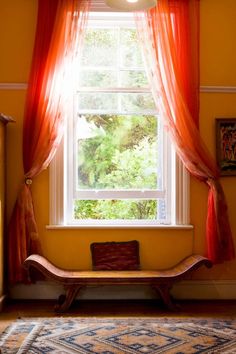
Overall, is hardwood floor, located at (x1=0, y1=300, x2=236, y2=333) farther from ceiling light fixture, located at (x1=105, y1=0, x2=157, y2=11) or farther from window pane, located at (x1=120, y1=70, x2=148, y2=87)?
ceiling light fixture, located at (x1=105, y1=0, x2=157, y2=11)

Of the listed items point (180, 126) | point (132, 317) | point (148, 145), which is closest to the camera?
point (132, 317)

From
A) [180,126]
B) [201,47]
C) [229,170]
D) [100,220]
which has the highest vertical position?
[201,47]

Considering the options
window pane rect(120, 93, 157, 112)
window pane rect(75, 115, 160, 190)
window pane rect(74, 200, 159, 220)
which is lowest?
window pane rect(74, 200, 159, 220)

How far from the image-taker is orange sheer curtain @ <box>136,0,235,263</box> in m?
4.95

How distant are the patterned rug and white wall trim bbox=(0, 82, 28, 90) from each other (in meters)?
2.28

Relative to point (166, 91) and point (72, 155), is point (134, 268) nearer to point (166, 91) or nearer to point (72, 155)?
point (72, 155)

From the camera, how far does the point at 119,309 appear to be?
4723mm

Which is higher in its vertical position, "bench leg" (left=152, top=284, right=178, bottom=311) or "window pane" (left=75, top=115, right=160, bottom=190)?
"window pane" (left=75, top=115, right=160, bottom=190)

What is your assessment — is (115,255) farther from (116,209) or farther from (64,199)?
(64,199)

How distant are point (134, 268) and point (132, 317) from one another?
2.13 ft

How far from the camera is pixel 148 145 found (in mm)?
5312

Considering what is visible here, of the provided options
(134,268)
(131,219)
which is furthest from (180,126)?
(134,268)

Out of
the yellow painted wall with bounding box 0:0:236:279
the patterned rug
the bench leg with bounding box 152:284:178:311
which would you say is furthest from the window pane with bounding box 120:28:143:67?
the patterned rug

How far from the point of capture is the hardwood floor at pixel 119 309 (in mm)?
4508
